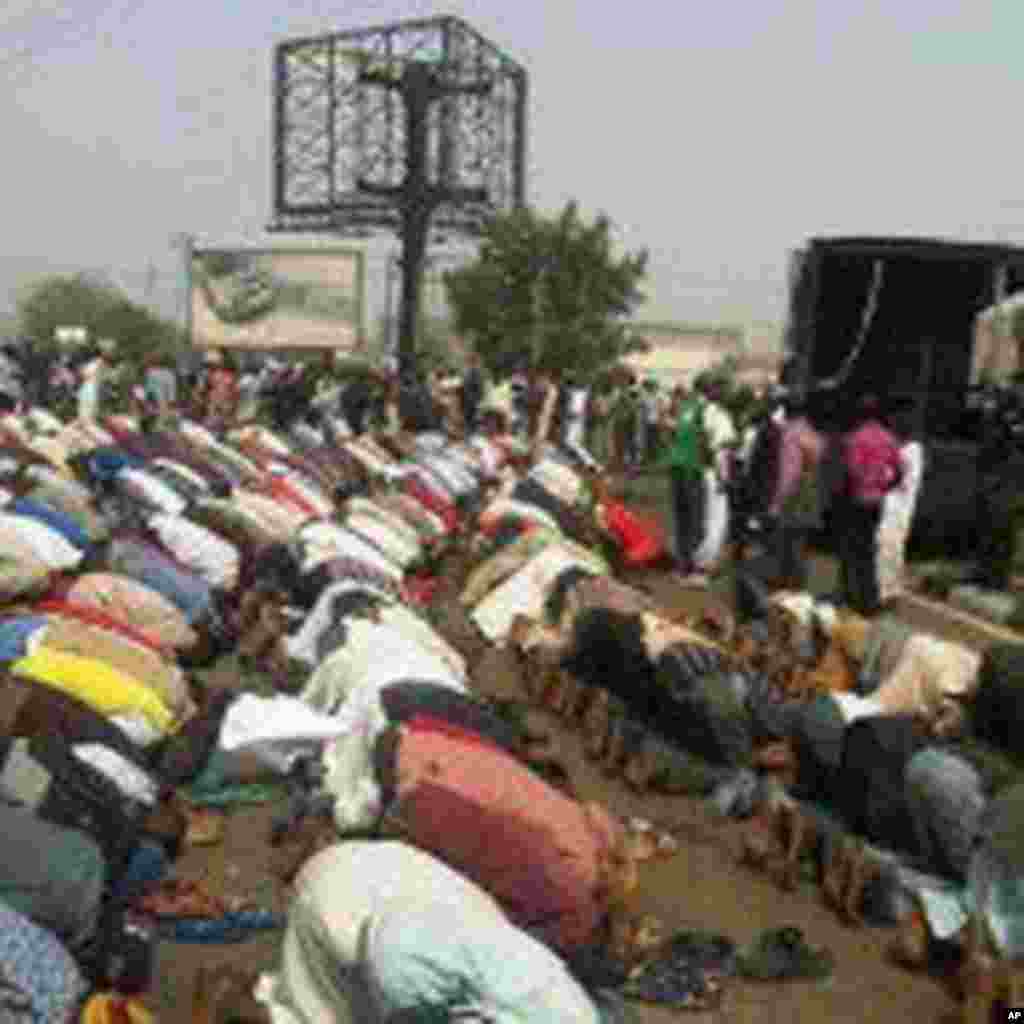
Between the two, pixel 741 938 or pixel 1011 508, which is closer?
pixel 741 938

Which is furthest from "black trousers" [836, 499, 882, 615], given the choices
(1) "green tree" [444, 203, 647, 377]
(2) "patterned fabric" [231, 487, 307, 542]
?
(1) "green tree" [444, 203, 647, 377]

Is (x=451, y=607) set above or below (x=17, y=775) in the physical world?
below

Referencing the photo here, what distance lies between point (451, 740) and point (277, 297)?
2296 inches

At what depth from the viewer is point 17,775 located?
301 inches

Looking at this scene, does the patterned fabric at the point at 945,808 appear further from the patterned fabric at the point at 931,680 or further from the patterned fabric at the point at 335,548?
the patterned fabric at the point at 335,548

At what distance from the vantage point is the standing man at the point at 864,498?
1606 cm

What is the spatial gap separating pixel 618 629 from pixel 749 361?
347ft

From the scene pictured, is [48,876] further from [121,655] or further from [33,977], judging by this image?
[121,655]

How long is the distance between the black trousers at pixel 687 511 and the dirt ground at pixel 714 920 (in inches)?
303

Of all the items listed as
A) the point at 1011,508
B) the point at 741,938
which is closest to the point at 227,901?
the point at 741,938

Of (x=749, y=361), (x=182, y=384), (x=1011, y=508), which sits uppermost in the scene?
(x=1011, y=508)

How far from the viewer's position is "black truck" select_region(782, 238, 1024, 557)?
20.2 metres

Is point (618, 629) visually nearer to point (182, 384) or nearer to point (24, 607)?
point (24, 607)

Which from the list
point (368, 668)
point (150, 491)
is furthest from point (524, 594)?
point (368, 668)
